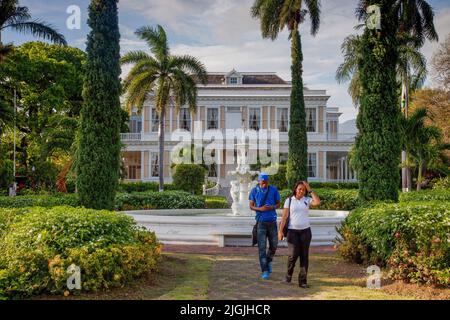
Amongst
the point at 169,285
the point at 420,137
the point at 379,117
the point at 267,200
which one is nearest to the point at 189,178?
the point at 420,137

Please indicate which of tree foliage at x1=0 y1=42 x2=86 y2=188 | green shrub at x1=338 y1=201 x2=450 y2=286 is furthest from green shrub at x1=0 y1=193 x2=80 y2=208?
tree foliage at x1=0 y1=42 x2=86 y2=188

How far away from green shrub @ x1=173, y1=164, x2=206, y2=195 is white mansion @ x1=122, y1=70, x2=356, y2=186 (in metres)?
11.8

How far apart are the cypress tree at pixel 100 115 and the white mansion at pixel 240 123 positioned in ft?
93.1

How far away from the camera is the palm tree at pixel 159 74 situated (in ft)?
90.2

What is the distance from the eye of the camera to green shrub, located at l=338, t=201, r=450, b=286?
7.05 m

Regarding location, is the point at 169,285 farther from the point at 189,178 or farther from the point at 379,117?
the point at 189,178

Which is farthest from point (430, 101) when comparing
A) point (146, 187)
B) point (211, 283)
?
point (211, 283)

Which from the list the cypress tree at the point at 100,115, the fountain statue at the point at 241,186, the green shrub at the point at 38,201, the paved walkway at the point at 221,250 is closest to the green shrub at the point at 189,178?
the fountain statue at the point at 241,186

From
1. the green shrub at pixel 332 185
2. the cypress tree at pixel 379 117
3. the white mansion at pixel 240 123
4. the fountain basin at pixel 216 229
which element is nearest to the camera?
the cypress tree at pixel 379 117

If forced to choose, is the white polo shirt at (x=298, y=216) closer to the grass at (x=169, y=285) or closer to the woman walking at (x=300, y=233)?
the woman walking at (x=300, y=233)

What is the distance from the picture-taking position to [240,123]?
42219 mm

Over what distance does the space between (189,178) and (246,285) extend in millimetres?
20831

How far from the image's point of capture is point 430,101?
3544 cm
